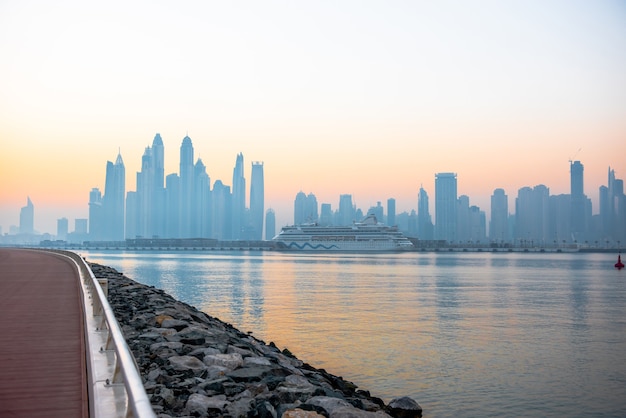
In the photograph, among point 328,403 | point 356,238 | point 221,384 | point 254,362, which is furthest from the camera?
point 356,238

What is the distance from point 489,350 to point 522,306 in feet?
45.3

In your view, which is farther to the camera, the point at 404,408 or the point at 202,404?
the point at 404,408

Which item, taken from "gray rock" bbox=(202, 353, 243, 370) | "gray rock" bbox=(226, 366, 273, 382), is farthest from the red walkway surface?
"gray rock" bbox=(226, 366, 273, 382)

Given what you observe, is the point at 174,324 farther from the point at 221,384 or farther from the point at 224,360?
the point at 221,384

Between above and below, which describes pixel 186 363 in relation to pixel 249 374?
above

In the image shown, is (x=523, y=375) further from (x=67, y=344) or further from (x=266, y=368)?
(x=67, y=344)

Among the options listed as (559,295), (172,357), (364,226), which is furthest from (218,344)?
(364,226)

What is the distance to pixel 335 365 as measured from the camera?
1576cm

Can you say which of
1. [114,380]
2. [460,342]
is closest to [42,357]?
[114,380]

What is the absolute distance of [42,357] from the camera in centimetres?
749

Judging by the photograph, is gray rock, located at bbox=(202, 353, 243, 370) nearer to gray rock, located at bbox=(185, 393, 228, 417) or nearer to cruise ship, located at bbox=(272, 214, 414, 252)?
gray rock, located at bbox=(185, 393, 228, 417)

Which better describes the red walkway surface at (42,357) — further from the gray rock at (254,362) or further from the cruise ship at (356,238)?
the cruise ship at (356,238)

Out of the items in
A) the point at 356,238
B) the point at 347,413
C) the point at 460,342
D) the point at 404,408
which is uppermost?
the point at 356,238

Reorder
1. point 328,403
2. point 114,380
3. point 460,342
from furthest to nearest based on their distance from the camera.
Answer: point 460,342
point 328,403
point 114,380
